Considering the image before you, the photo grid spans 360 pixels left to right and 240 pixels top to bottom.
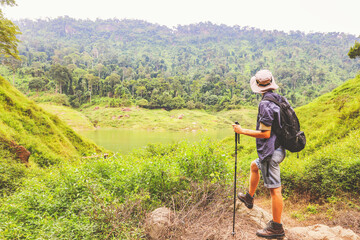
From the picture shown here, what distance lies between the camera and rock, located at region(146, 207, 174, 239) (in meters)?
3.00

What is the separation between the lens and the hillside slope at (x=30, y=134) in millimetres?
7254

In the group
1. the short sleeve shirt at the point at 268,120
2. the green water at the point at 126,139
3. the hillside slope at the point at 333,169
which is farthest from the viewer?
the green water at the point at 126,139

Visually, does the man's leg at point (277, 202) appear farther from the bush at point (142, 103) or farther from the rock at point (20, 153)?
the bush at point (142, 103)

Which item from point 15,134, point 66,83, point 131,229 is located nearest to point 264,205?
point 131,229

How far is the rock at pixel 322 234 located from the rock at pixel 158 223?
2.05 meters

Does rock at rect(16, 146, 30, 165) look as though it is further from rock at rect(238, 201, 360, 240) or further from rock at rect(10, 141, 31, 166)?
rock at rect(238, 201, 360, 240)

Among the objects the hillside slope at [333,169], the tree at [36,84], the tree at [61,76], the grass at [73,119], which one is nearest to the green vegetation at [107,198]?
the hillside slope at [333,169]

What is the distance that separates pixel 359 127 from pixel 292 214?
17.8 ft

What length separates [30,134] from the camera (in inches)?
356

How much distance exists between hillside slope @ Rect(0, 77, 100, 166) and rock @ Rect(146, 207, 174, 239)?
5894mm

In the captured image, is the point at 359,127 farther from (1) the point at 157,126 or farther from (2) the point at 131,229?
(1) the point at 157,126

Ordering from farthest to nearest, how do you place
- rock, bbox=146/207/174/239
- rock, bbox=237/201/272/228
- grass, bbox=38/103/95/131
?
grass, bbox=38/103/95/131
rock, bbox=237/201/272/228
rock, bbox=146/207/174/239

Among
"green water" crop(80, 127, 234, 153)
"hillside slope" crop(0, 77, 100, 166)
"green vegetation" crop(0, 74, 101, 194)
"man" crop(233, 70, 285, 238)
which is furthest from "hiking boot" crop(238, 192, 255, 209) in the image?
"green water" crop(80, 127, 234, 153)

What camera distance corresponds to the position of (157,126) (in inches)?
2293
